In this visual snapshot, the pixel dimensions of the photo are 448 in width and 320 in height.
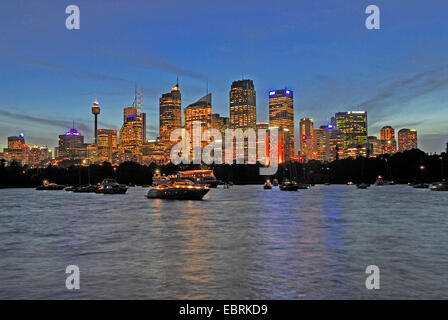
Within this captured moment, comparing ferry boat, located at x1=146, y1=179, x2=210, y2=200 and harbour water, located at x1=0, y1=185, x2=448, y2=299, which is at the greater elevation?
ferry boat, located at x1=146, y1=179, x2=210, y2=200

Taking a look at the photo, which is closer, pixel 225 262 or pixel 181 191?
pixel 225 262

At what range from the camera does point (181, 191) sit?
107625mm

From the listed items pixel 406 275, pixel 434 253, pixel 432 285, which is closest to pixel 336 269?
pixel 406 275

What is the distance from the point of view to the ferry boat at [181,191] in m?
106

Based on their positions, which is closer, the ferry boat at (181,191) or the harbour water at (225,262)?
the harbour water at (225,262)

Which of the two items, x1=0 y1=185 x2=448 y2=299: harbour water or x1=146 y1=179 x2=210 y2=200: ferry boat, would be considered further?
x1=146 y1=179 x2=210 y2=200: ferry boat

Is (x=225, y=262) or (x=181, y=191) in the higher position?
(x=181, y=191)

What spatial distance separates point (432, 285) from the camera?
1975 centimetres

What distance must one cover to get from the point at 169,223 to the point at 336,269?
31.4 m

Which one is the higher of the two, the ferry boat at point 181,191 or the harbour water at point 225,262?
the ferry boat at point 181,191

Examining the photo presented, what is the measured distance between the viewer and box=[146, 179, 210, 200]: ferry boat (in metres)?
106
